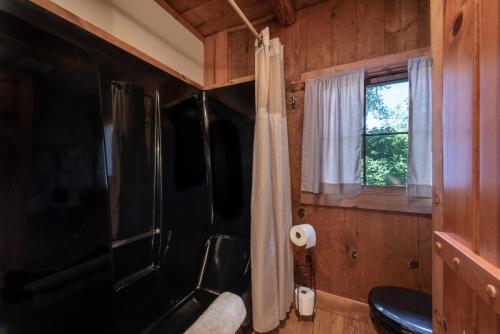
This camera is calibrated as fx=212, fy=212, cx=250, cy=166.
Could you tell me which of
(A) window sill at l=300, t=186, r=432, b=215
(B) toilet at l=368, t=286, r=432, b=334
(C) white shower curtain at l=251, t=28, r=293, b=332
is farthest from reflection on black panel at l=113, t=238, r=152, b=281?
Result: (B) toilet at l=368, t=286, r=432, b=334

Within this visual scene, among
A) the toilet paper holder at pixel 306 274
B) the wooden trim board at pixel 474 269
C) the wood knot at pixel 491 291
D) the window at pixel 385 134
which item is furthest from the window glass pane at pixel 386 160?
the wood knot at pixel 491 291

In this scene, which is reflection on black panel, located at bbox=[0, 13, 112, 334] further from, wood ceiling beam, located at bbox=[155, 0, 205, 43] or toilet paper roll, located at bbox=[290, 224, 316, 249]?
toilet paper roll, located at bbox=[290, 224, 316, 249]

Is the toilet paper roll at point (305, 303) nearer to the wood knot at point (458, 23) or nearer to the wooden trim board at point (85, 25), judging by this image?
the wood knot at point (458, 23)

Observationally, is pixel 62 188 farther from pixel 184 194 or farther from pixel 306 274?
pixel 306 274

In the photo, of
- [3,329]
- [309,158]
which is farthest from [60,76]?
[309,158]

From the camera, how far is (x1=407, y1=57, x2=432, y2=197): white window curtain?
4.03 feet

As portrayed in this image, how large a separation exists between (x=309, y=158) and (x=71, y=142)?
143 cm

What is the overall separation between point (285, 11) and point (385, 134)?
1181mm

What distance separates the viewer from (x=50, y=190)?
3.06 ft

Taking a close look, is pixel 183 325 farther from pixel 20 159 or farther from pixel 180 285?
pixel 20 159

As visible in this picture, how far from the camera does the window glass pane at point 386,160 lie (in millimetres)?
1409

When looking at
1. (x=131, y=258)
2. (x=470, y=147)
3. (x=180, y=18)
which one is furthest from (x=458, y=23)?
(x=180, y=18)

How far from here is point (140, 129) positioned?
138 cm

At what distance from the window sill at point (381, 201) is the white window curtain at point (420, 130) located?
0.09m
